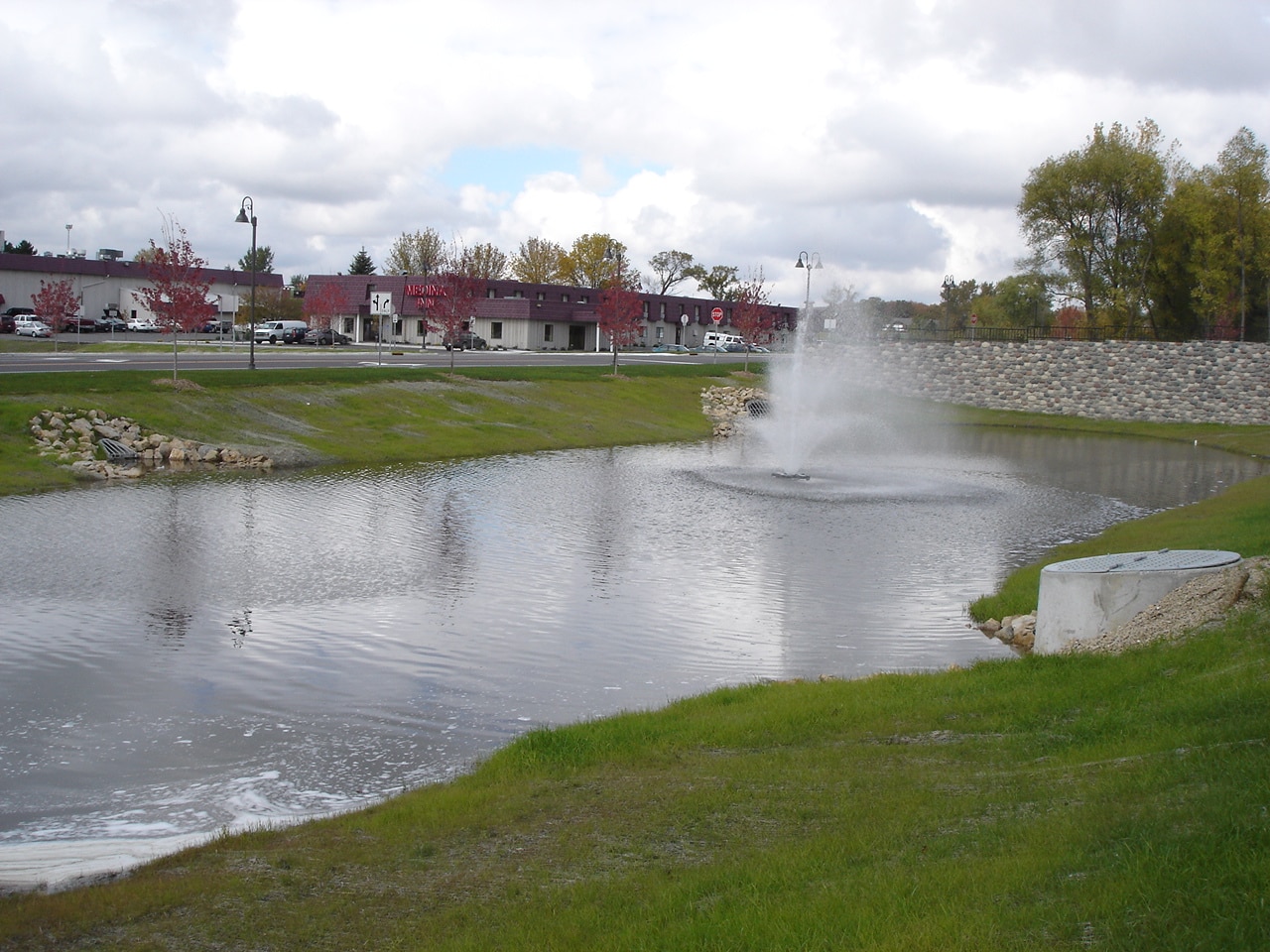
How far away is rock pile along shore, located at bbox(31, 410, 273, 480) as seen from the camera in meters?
28.6

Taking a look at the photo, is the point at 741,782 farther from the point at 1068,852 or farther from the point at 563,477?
the point at 563,477

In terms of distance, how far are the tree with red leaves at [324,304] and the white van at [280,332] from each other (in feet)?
7.26

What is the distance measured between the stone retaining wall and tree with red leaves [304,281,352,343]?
151 ft

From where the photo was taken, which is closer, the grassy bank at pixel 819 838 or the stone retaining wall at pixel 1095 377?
the grassy bank at pixel 819 838

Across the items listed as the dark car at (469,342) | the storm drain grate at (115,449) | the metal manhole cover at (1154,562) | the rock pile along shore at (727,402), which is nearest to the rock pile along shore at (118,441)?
the storm drain grate at (115,449)

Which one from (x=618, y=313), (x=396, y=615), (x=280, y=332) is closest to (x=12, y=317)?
(x=280, y=332)

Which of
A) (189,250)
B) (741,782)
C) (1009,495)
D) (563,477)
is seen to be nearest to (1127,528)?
(1009,495)

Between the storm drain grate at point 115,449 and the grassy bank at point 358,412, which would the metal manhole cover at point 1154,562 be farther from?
the storm drain grate at point 115,449

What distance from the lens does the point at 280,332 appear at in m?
90.8

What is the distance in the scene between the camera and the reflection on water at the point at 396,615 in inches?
414

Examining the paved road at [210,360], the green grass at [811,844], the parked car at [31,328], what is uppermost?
the parked car at [31,328]

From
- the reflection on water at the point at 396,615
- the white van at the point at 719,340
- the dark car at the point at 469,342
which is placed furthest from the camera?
the white van at the point at 719,340

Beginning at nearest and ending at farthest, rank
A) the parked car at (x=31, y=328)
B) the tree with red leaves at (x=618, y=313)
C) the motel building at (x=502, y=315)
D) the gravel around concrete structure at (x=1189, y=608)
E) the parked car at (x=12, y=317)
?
the gravel around concrete structure at (x=1189, y=608)
the tree with red leaves at (x=618, y=313)
the parked car at (x=31, y=328)
the parked car at (x=12, y=317)
the motel building at (x=502, y=315)

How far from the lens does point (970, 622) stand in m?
16.4
